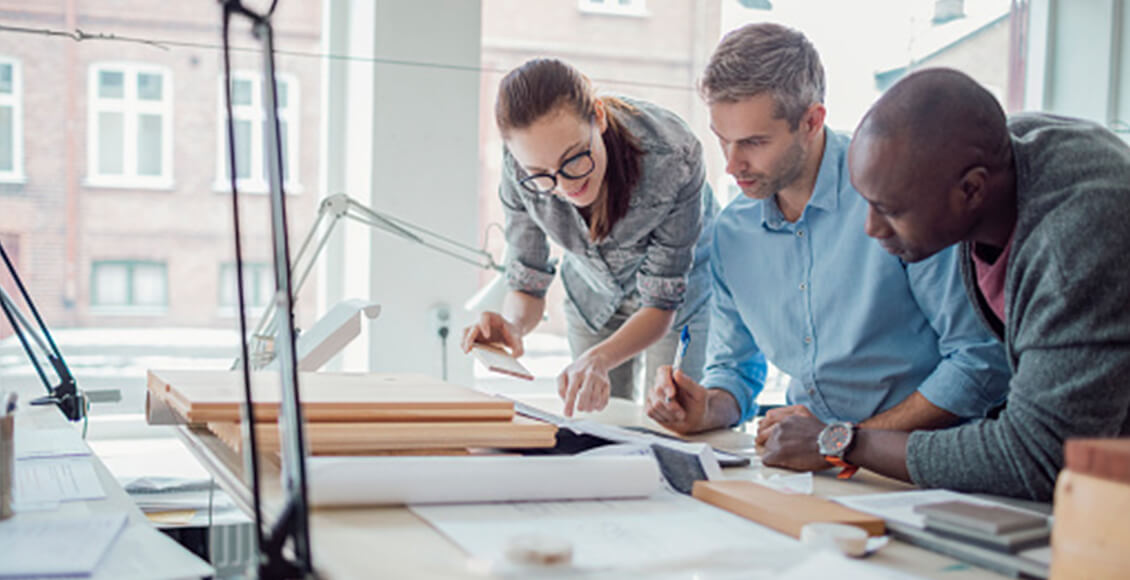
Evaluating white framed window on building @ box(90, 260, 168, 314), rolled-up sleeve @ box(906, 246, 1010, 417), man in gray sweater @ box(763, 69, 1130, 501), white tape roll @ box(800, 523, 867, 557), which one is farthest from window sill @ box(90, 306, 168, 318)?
white tape roll @ box(800, 523, 867, 557)

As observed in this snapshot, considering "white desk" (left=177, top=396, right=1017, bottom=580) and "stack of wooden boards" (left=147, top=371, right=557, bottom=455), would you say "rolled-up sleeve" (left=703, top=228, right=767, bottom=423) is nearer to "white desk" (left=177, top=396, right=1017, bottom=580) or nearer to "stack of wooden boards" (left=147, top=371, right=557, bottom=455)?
"stack of wooden boards" (left=147, top=371, right=557, bottom=455)

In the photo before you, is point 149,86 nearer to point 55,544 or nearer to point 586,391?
point 586,391

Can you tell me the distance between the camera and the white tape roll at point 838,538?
2.67 feet

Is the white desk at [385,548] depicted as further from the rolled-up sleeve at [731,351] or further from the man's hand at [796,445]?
the rolled-up sleeve at [731,351]

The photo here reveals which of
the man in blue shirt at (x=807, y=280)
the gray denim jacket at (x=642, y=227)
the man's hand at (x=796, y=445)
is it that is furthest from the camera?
the gray denim jacket at (x=642, y=227)

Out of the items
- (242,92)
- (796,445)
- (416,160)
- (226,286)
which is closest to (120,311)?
(226,286)

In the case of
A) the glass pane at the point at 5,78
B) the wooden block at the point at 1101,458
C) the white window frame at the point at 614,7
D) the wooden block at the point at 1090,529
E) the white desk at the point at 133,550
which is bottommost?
the white desk at the point at 133,550

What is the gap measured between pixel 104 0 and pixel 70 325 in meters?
0.99

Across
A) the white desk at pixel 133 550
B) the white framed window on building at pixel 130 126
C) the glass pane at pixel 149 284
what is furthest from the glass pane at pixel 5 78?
the white desk at pixel 133 550

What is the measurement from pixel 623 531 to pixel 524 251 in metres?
1.29

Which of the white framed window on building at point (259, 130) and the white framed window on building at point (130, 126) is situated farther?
the white framed window on building at point (259, 130)

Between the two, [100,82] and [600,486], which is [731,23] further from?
[600,486]

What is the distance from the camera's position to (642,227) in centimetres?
194

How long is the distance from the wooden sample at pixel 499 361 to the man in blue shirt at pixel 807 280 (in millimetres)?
229
